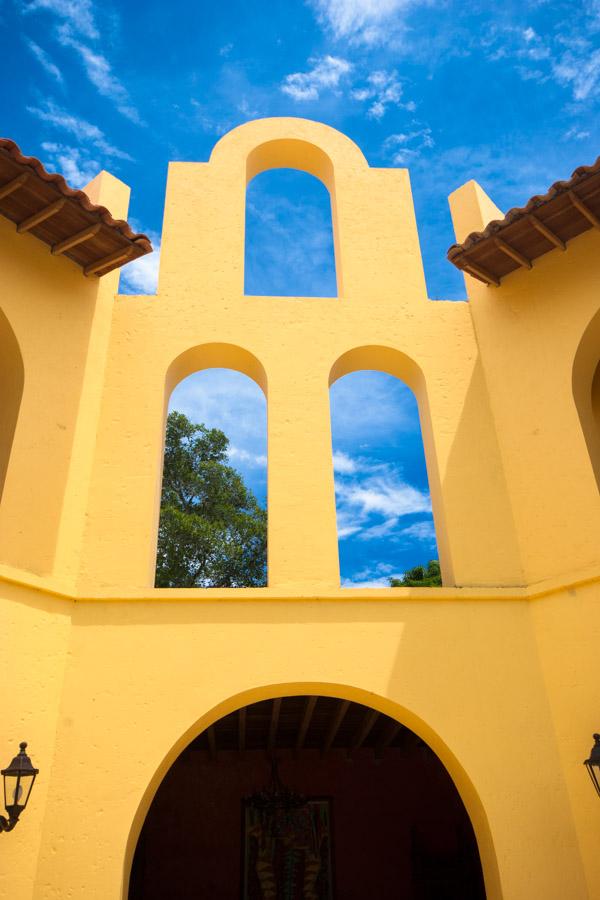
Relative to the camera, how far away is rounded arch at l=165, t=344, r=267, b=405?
691 cm

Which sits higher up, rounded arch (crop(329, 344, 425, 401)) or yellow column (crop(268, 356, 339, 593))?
rounded arch (crop(329, 344, 425, 401))

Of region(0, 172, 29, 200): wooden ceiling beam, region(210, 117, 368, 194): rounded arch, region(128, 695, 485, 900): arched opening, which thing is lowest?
region(128, 695, 485, 900): arched opening

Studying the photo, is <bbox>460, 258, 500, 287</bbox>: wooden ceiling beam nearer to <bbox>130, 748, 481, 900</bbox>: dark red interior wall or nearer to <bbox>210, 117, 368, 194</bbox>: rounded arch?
<bbox>210, 117, 368, 194</bbox>: rounded arch

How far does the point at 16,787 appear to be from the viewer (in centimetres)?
442

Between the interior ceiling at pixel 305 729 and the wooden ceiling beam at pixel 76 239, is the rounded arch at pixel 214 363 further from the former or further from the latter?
the interior ceiling at pixel 305 729

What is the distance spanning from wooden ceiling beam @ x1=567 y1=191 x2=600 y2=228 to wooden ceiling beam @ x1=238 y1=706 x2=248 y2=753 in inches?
248

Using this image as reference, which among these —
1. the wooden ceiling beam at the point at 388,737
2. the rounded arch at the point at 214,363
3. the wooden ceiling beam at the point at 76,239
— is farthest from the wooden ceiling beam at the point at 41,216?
the wooden ceiling beam at the point at 388,737

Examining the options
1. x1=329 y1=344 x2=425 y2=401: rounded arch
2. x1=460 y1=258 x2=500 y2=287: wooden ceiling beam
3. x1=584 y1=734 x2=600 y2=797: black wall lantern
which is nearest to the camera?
x1=584 y1=734 x2=600 y2=797: black wall lantern

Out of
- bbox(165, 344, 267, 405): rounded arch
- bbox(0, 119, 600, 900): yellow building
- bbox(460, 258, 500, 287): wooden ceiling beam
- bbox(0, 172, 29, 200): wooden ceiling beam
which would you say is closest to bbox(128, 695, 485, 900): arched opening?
bbox(0, 119, 600, 900): yellow building

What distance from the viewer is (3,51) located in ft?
25.4

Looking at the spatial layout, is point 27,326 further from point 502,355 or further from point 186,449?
point 186,449

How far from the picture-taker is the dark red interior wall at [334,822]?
10.2m

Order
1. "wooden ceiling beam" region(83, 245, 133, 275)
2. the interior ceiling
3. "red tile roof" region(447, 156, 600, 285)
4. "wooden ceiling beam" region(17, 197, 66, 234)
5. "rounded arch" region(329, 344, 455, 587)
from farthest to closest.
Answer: the interior ceiling → "wooden ceiling beam" region(83, 245, 133, 275) → "rounded arch" region(329, 344, 455, 587) → "red tile roof" region(447, 156, 600, 285) → "wooden ceiling beam" region(17, 197, 66, 234)

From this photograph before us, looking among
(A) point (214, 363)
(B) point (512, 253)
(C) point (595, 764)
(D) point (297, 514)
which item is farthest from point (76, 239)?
(C) point (595, 764)
